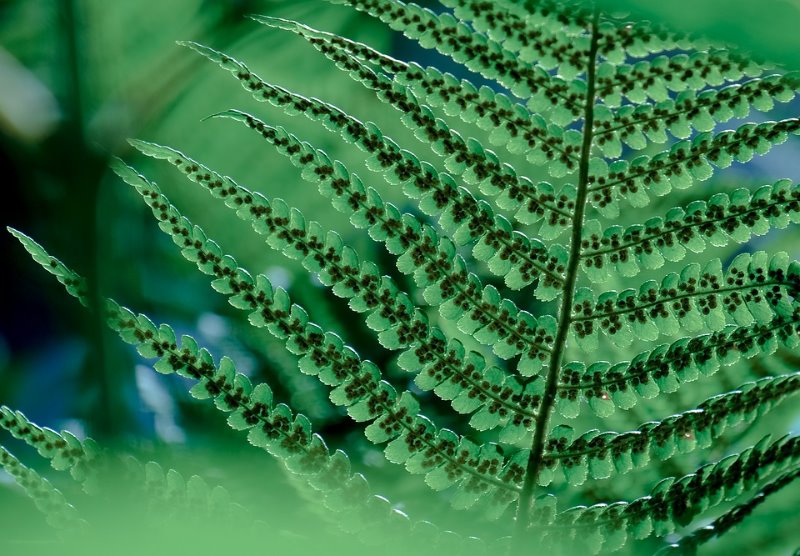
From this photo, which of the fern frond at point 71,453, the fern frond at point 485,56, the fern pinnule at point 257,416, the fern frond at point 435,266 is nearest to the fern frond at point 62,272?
the fern pinnule at point 257,416

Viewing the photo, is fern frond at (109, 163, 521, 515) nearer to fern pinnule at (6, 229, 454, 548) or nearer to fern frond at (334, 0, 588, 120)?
fern pinnule at (6, 229, 454, 548)

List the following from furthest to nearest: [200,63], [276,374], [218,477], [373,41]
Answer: [373,41] < [200,63] < [276,374] < [218,477]

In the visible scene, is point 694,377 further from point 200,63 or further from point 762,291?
point 200,63

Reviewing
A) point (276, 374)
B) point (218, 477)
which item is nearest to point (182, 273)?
point (276, 374)

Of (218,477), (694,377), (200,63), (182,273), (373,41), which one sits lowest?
(218,477)

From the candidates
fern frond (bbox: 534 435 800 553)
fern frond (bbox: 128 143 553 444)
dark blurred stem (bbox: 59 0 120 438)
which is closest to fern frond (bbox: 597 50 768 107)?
fern frond (bbox: 128 143 553 444)

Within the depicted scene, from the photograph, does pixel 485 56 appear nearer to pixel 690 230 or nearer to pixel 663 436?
pixel 690 230

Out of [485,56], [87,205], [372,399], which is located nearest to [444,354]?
[372,399]
